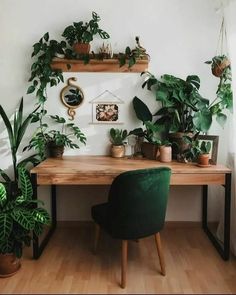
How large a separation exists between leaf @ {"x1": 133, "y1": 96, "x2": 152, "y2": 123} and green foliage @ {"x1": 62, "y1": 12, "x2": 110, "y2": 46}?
0.72 m

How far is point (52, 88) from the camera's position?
298 centimetres

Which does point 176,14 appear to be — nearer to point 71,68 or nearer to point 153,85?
point 153,85

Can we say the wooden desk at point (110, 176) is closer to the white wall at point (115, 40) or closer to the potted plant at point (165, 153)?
the potted plant at point (165, 153)

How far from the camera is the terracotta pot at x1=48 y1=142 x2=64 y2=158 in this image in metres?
2.87

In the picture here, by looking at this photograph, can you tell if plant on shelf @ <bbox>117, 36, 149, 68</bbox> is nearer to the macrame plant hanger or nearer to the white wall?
the white wall

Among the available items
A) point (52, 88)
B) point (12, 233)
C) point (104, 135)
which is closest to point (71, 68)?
point (52, 88)

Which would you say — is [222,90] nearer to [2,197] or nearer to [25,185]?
[25,185]

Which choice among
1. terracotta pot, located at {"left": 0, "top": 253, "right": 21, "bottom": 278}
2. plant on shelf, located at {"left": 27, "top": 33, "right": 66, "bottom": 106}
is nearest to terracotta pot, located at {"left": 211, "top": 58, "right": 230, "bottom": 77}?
plant on shelf, located at {"left": 27, "top": 33, "right": 66, "bottom": 106}

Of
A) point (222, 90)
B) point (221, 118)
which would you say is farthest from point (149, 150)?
point (222, 90)

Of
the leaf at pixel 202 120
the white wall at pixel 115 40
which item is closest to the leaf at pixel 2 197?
the white wall at pixel 115 40

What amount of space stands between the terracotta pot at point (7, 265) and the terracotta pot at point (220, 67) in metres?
2.30

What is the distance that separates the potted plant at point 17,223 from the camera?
6.91 ft

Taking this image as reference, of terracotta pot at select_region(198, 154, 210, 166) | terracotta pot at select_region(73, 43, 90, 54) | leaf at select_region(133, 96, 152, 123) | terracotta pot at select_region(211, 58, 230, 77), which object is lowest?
terracotta pot at select_region(198, 154, 210, 166)

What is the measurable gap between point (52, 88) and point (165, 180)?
5.15 feet
